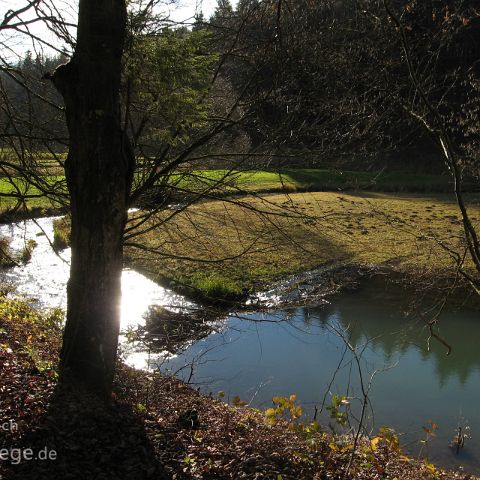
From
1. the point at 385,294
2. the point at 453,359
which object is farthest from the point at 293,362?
the point at 385,294

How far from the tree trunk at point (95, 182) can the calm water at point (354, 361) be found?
6.96 ft

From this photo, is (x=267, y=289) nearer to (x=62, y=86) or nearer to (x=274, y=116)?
(x=274, y=116)

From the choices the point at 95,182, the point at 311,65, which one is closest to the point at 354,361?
the point at 311,65

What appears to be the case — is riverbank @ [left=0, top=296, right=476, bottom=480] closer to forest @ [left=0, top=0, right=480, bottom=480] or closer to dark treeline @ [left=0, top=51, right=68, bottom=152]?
forest @ [left=0, top=0, right=480, bottom=480]

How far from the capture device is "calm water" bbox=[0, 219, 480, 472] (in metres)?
8.25

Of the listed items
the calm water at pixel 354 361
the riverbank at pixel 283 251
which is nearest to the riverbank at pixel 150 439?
the calm water at pixel 354 361

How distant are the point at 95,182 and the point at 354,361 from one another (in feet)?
23.1

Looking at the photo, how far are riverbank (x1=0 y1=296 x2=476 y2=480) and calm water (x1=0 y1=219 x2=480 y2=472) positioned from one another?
54.9 inches

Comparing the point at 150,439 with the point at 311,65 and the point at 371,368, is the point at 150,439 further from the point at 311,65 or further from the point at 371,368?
the point at 371,368

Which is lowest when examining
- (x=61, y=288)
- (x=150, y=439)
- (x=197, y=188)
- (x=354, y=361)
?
(x=354, y=361)

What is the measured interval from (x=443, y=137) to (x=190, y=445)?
4.12 meters

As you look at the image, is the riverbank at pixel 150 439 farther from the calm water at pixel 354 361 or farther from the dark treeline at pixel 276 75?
the dark treeline at pixel 276 75

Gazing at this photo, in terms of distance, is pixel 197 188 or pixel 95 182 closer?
pixel 95 182

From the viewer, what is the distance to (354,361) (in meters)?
10.2
